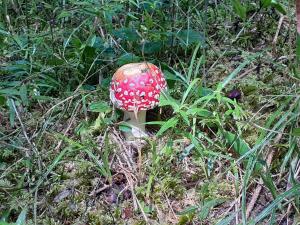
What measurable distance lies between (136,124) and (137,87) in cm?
22

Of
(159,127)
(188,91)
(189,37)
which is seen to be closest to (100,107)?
(159,127)

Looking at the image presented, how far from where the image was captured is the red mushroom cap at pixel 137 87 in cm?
237

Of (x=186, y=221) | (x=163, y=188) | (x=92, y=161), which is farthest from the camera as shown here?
(x=92, y=161)

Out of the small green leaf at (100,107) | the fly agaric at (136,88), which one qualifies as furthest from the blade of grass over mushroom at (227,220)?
the small green leaf at (100,107)

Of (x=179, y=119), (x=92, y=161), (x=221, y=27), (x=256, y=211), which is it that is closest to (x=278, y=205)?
(x=256, y=211)

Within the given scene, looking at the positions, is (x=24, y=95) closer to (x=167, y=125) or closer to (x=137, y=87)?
(x=137, y=87)

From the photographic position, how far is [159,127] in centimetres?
258

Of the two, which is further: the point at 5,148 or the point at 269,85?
the point at 269,85

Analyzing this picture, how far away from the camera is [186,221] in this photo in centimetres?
201

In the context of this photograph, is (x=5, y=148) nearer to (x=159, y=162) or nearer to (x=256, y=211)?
(x=159, y=162)

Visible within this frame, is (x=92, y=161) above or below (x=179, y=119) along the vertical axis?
below

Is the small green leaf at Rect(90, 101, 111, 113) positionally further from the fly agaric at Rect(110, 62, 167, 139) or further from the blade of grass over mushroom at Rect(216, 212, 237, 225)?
the blade of grass over mushroom at Rect(216, 212, 237, 225)

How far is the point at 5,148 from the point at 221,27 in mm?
1659

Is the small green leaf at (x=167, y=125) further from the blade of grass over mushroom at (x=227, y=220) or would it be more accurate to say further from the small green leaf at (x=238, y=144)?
the blade of grass over mushroom at (x=227, y=220)
